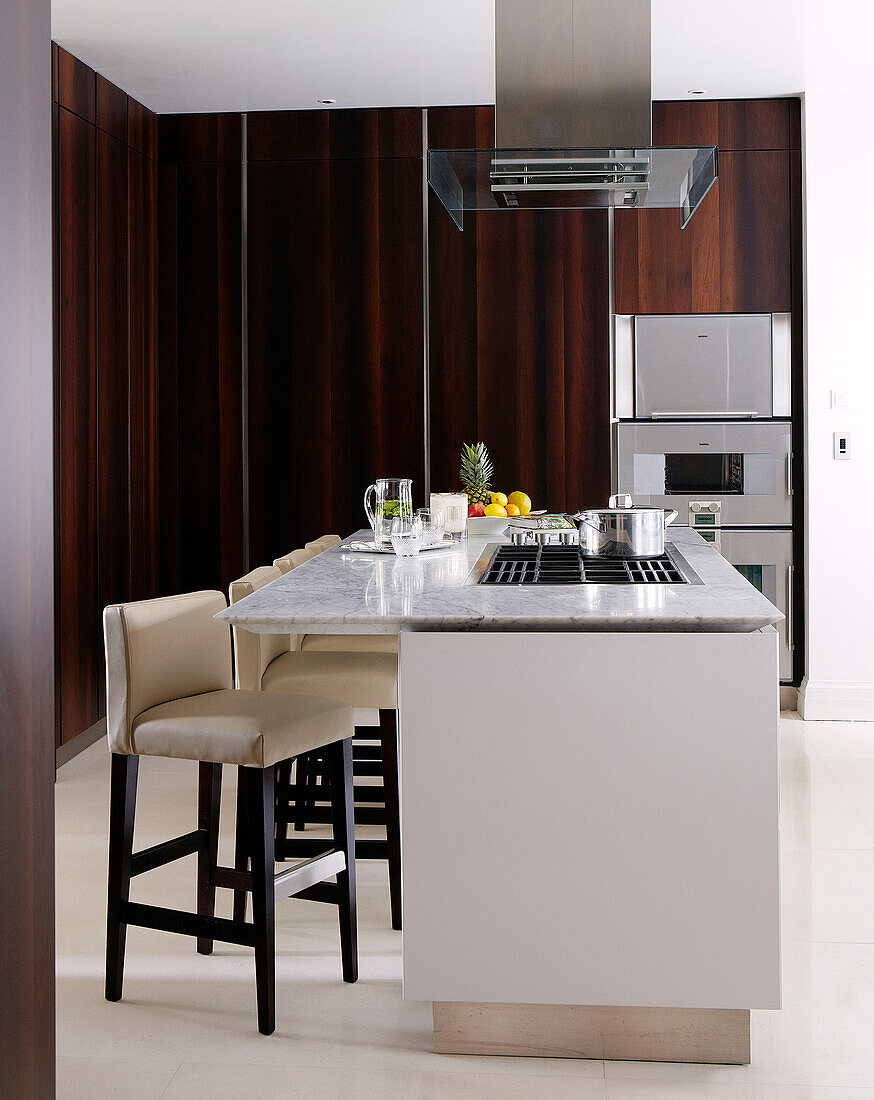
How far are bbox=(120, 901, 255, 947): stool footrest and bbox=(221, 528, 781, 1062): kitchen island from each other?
37cm

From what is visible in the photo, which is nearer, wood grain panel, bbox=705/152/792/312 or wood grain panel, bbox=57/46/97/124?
wood grain panel, bbox=57/46/97/124

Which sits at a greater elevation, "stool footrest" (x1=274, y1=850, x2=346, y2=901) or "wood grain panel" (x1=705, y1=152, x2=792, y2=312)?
"wood grain panel" (x1=705, y1=152, x2=792, y2=312)

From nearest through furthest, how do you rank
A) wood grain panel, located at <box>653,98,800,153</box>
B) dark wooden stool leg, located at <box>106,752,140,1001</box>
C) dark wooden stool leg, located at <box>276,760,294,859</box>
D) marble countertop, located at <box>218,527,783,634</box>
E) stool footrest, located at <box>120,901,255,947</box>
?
1. marble countertop, located at <box>218,527,783,634</box>
2. stool footrest, located at <box>120,901,255,947</box>
3. dark wooden stool leg, located at <box>106,752,140,1001</box>
4. dark wooden stool leg, located at <box>276,760,294,859</box>
5. wood grain panel, located at <box>653,98,800,153</box>

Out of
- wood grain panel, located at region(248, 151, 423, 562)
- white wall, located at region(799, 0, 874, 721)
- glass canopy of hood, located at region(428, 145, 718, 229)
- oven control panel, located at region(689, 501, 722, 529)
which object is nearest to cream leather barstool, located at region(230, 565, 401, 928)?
glass canopy of hood, located at region(428, 145, 718, 229)

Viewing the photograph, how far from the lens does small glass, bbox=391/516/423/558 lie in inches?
115

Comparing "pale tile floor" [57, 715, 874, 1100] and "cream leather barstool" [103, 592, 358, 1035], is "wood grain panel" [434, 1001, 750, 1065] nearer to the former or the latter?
"pale tile floor" [57, 715, 874, 1100]

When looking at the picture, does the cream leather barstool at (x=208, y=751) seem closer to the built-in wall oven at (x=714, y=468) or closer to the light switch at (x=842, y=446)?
the built-in wall oven at (x=714, y=468)

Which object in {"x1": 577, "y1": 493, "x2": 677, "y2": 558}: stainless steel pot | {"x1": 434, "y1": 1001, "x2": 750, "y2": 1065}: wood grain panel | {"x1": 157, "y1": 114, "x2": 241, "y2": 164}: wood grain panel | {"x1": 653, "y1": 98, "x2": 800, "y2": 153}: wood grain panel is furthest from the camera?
{"x1": 157, "y1": 114, "x2": 241, "y2": 164}: wood grain panel

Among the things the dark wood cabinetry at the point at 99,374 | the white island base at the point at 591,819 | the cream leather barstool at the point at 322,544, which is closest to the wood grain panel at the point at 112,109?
the dark wood cabinetry at the point at 99,374

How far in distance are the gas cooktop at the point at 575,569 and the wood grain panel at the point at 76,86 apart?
262 cm

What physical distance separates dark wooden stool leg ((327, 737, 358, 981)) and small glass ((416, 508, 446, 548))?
84 centimetres

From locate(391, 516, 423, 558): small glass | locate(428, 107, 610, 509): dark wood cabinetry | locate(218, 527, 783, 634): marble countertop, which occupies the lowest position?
locate(218, 527, 783, 634): marble countertop

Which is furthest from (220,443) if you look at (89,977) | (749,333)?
(89,977)

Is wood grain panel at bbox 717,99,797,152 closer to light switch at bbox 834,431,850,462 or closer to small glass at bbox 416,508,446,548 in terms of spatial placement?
light switch at bbox 834,431,850,462
